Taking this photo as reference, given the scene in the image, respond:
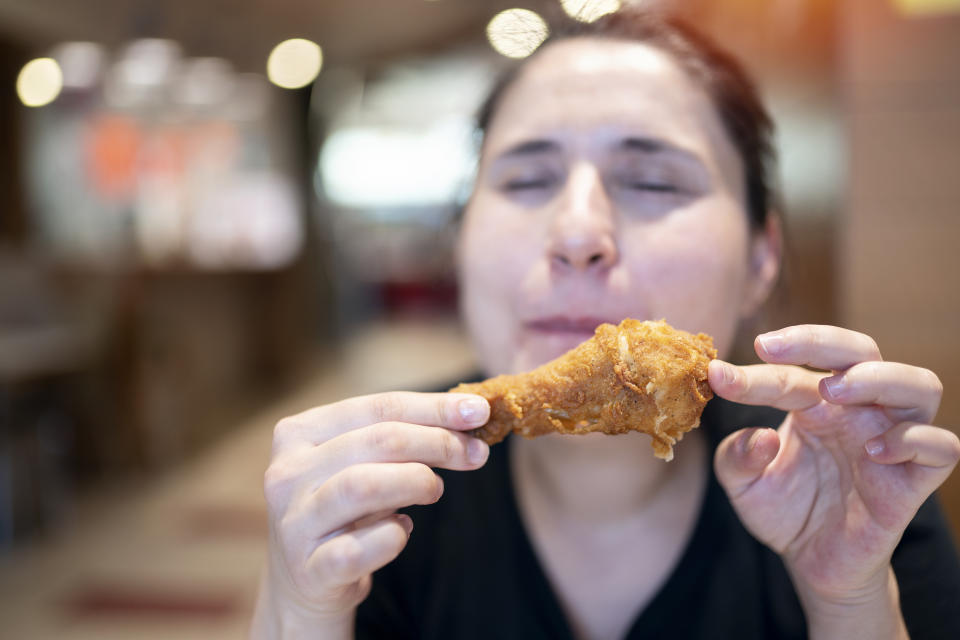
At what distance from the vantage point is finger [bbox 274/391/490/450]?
0.96m

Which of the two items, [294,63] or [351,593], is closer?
[351,593]

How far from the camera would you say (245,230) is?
926cm

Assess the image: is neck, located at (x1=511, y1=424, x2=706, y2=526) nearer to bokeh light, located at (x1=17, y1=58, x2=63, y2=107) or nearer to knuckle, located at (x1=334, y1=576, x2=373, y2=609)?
knuckle, located at (x1=334, y1=576, x2=373, y2=609)

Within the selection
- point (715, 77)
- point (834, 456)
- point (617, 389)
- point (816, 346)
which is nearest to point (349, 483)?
point (617, 389)

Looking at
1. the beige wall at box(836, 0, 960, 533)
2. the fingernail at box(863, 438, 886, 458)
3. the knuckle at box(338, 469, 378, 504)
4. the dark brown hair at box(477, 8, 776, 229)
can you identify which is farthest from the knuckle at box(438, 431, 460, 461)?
the beige wall at box(836, 0, 960, 533)

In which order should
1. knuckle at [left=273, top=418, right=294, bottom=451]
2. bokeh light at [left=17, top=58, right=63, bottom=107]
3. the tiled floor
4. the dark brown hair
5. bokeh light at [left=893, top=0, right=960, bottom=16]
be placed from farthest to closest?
1. bokeh light at [left=17, top=58, right=63, bottom=107]
2. the tiled floor
3. bokeh light at [left=893, top=0, right=960, bottom=16]
4. the dark brown hair
5. knuckle at [left=273, top=418, right=294, bottom=451]

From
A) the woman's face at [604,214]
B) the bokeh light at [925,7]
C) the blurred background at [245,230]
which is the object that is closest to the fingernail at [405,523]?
the woman's face at [604,214]

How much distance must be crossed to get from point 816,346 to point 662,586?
24.4 inches

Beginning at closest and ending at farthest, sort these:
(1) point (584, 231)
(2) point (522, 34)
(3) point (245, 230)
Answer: (1) point (584, 231), (2) point (522, 34), (3) point (245, 230)

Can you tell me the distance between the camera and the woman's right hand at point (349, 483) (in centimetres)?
90

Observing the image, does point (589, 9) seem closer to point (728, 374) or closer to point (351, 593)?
point (728, 374)

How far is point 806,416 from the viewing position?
40.6 inches

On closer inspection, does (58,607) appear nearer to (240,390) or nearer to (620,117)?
(620,117)

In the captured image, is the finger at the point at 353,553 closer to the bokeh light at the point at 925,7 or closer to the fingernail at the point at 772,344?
the fingernail at the point at 772,344
